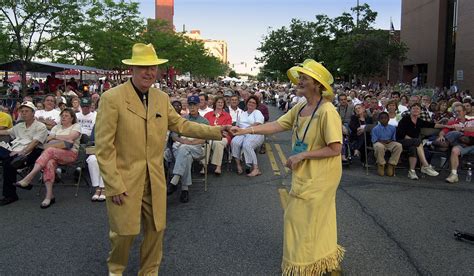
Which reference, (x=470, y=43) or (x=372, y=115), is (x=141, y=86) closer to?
(x=372, y=115)

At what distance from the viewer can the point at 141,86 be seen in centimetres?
377

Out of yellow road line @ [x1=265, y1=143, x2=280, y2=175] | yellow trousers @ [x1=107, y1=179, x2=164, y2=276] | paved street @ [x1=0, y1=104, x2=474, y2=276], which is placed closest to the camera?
yellow trousers @ [x1=107, y1=179, x2=164, y2=276]

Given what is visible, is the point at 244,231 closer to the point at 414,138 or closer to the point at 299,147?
the point at 299,147

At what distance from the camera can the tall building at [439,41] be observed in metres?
32.9

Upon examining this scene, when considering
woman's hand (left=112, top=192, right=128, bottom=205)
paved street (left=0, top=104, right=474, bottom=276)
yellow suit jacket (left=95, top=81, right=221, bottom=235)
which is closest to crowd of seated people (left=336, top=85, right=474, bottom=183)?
paved street (left=0, top=104, right=474, bottom=276)

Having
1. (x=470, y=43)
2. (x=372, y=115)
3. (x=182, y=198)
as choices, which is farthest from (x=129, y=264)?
(x=470, y=43)

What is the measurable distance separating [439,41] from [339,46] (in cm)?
912

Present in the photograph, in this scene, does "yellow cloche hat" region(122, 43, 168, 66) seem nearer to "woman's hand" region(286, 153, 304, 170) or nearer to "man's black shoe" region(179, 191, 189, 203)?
"woman's hand" region(286, 153, 304, 170)

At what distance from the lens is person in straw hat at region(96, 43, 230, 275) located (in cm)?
362

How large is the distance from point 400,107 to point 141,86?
35.0ft

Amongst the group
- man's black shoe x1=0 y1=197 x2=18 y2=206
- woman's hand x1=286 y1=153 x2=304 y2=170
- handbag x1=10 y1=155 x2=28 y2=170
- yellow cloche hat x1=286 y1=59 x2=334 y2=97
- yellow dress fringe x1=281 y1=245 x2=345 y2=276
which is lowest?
man's black shoe x1=0 y1=197 x2=18 y2=206

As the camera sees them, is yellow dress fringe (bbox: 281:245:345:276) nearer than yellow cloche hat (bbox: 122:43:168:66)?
No

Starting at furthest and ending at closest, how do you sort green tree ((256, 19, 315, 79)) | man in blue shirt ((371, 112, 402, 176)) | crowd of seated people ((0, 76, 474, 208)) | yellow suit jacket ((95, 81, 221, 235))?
green tree ((256, 19, 315, 79)), man in blue shirt ((371, 112, 402, 176)), crowd of seated people ((0, 76, 474, 208)), yellow suit jacket ((95, 81, 221, 235))

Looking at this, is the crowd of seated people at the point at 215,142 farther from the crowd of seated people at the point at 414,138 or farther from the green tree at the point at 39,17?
the green tree at the point at 39,17
